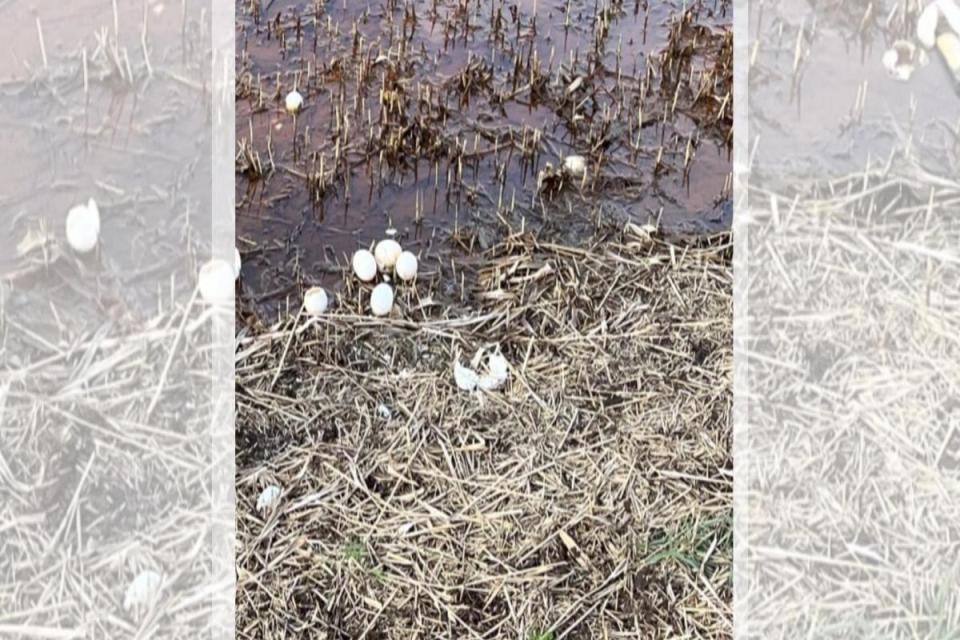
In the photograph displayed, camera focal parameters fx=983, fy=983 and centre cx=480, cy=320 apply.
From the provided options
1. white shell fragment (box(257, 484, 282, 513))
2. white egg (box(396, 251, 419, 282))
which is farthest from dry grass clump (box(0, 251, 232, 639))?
white egg (box(396, 251, 419, 282))

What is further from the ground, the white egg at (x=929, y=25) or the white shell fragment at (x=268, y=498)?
the white egg at (x=929, y=25)

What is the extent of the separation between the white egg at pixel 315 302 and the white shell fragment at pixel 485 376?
233 mm

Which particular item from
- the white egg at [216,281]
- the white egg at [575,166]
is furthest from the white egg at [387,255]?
the white egg at [216,281]

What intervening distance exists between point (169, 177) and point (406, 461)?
705mm

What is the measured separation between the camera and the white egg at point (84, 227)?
70 cm

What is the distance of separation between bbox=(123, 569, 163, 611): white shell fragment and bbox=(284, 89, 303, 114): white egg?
122 cm

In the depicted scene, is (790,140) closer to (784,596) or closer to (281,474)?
(784,596)

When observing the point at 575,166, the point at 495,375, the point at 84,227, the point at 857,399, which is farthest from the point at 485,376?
the point at 84,227

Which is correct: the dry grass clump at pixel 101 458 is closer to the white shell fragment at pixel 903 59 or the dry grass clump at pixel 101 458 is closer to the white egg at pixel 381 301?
the white shell fragment at pixel 903 59

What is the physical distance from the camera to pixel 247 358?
1.45 meters

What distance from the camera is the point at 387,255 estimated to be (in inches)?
61.1

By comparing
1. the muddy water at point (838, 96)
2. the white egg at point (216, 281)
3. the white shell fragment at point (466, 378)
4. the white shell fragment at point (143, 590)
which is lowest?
the white shell fragment at point (466, 378)

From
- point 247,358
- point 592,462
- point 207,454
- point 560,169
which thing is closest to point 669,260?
point 560,169

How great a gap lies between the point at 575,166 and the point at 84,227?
1.15 metres
